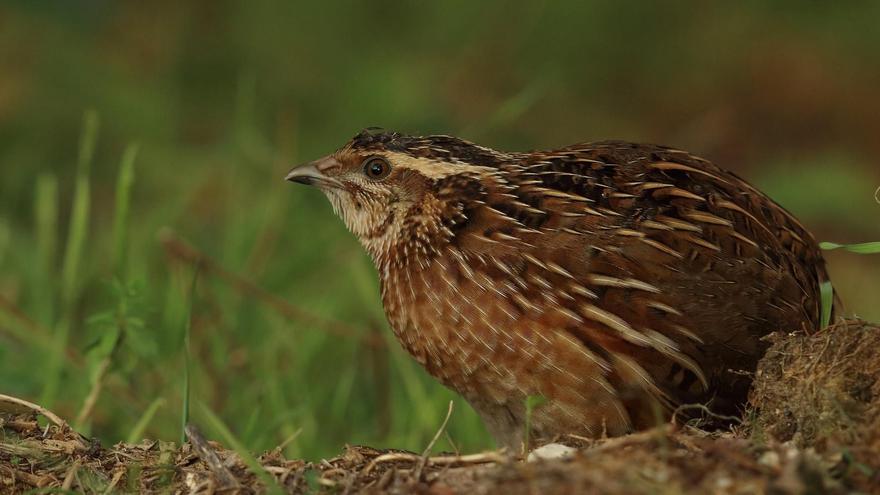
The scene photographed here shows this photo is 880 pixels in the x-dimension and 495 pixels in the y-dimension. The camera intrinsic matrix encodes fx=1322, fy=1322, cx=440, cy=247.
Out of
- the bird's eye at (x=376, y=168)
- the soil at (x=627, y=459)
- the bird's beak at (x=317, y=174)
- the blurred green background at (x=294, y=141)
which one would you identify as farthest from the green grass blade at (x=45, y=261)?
the soil at (x=627, y=459)

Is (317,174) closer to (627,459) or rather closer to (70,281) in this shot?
(70,281)

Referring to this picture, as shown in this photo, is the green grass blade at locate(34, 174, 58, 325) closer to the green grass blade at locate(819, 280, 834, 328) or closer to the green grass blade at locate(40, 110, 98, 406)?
the green grass blade at locate(40, 110, 98, 406)

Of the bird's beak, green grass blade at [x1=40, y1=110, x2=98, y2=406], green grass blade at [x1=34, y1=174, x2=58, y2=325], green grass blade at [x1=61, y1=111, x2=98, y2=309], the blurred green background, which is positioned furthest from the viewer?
green grass blade at [x1=34, y1=174, x2=58, y2=325]

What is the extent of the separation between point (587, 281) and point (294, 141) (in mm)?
4945

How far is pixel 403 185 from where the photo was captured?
506 centimetres

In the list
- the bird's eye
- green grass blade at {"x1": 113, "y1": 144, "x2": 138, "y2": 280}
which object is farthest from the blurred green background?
the bird's eye

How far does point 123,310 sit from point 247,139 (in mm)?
2527

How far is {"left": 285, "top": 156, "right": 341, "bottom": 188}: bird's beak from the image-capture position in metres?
5.29

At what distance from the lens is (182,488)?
3686mm

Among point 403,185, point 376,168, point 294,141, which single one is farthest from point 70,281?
point 294,141

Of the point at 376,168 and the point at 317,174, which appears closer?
the point at 376,168

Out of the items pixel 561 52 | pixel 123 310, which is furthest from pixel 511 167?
pixel 561 52

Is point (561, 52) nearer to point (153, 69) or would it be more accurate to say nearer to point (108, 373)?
point (153, 69)

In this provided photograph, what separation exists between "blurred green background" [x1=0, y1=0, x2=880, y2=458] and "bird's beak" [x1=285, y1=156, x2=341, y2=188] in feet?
2.46
